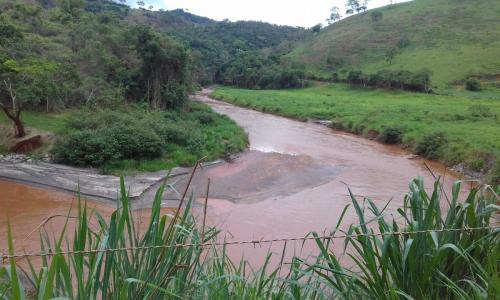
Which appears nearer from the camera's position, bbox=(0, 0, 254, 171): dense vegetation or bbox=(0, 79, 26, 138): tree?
bbox=(0, 79, 26, 138): tree

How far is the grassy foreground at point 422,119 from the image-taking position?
66.5 feet

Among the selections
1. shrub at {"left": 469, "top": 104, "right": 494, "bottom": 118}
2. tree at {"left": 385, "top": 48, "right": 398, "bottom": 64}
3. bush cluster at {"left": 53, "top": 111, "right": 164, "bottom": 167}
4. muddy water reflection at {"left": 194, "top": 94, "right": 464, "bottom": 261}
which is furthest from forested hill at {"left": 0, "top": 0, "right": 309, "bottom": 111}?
tree at {"left": 385, "top": 48, "right": 398, "bottom": 64}

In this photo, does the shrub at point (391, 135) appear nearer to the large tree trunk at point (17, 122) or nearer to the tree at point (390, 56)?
the large tree trunk at point (17, 122)

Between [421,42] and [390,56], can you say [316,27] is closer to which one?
[421,42]

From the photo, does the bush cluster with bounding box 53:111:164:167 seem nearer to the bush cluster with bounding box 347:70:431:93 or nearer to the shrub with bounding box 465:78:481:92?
the bush cluster with bounding box 347:70:431:93

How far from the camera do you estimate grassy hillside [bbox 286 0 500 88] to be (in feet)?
180

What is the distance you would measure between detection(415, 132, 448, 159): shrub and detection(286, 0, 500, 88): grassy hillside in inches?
1120

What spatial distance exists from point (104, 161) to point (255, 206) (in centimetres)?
658

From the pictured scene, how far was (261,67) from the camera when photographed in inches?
2822

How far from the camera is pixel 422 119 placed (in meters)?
29.1

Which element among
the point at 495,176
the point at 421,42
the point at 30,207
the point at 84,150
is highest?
the point at 421,42

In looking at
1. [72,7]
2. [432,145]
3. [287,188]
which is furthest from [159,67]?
[72,7]

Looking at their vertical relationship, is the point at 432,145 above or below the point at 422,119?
below

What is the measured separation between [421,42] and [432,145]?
167ft
